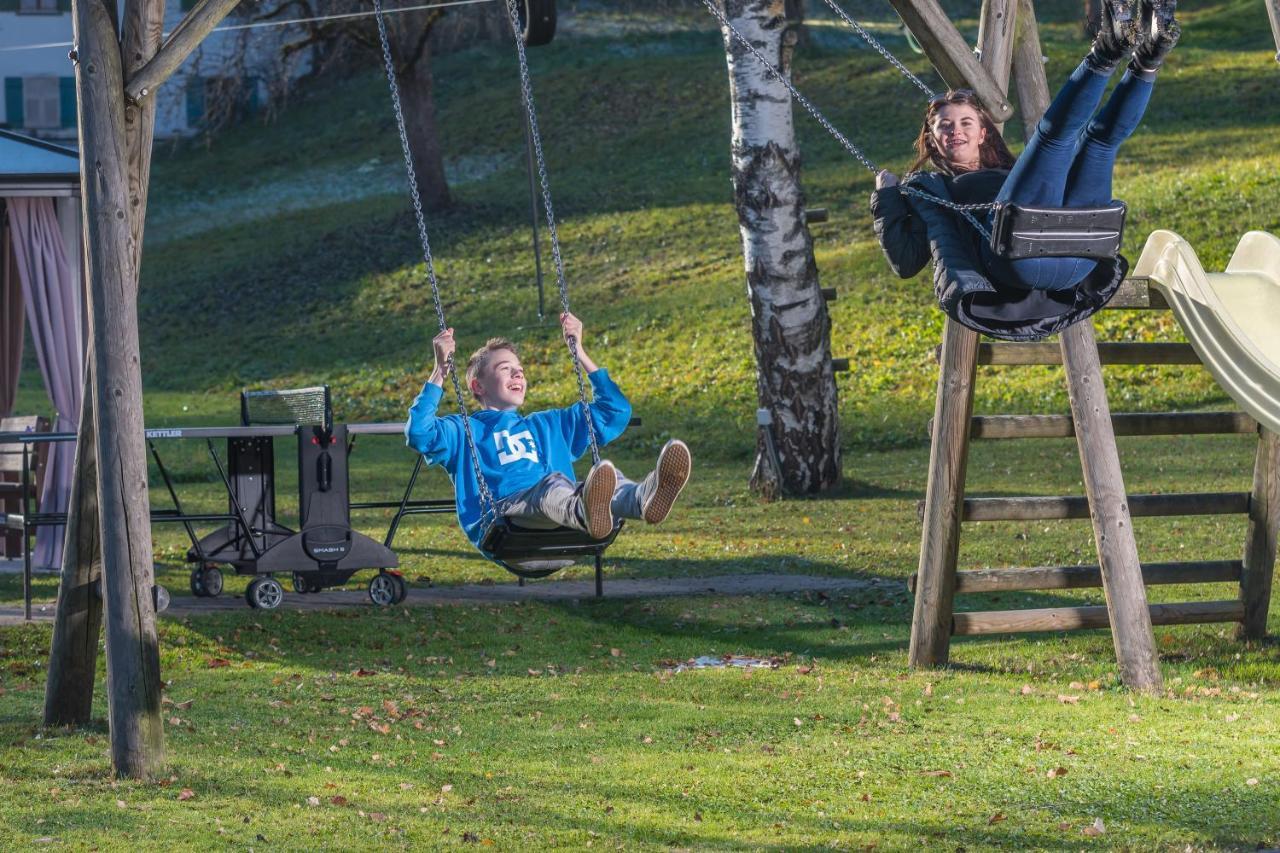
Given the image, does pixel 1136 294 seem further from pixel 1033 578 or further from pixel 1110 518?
pixel 1033 578

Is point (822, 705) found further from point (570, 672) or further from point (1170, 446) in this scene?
point (1170, 446)

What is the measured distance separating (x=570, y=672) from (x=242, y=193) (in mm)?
31706

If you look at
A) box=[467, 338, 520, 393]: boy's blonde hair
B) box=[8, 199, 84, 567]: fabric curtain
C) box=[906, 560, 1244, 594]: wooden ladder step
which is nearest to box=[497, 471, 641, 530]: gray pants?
box=[467, 338, 520, 393]: boy's blonde hair

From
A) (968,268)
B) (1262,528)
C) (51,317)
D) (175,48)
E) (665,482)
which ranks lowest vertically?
(1262,528)

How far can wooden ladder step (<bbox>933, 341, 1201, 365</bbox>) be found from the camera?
1008 cm

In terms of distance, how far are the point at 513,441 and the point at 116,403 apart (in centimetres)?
185

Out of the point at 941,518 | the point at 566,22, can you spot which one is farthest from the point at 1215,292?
the point at 566,22

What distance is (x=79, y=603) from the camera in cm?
880

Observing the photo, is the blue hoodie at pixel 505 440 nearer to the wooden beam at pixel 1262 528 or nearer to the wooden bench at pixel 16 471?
the wooden beam at pixel 1262 528

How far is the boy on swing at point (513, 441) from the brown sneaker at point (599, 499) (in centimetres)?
1

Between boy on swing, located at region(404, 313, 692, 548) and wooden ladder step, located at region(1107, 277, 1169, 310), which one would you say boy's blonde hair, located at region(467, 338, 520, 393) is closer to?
boy on swing, located at region(404, 313, 692, 548)

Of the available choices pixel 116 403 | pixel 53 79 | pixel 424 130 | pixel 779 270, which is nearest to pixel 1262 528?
pixel 779 270

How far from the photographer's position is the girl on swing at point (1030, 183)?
602 centimetres

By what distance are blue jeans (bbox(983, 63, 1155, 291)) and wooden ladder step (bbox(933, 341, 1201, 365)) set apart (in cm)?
326
